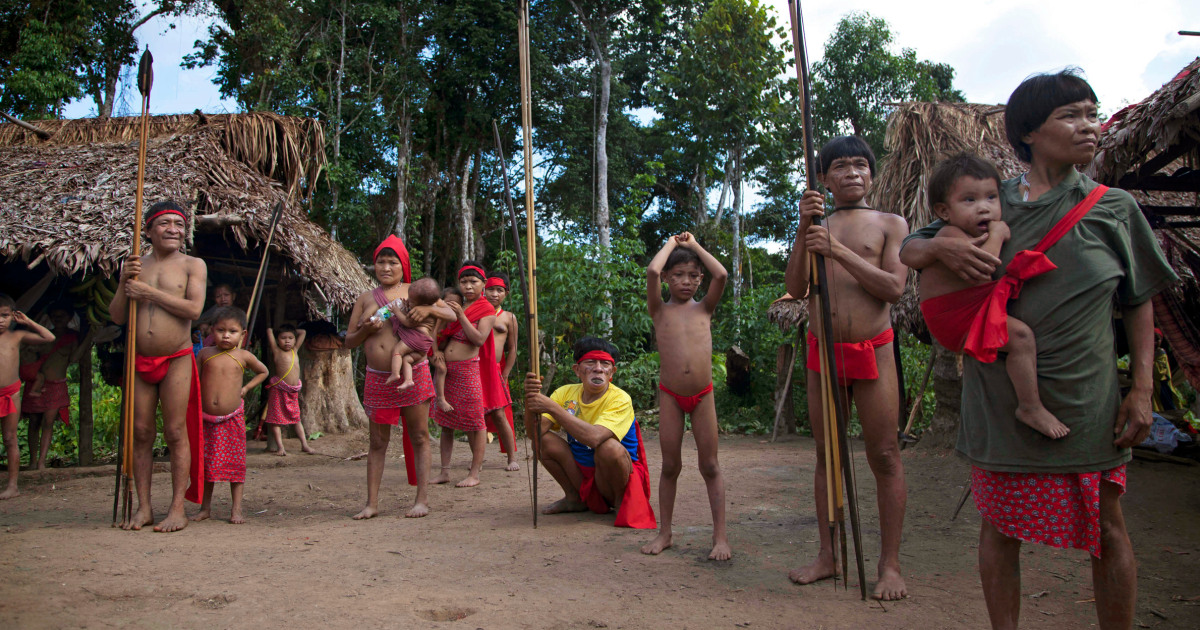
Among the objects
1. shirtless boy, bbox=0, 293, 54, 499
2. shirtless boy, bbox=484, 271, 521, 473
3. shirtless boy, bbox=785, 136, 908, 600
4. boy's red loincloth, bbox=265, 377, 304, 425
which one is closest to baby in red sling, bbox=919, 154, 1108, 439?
shirtless boy, bbox=785, 136, 908, 600

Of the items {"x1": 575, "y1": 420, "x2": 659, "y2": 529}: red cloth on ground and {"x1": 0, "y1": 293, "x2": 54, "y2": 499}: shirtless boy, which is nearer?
{"x1": 575, "y1": 420, "x2": 659, "y2": 529}: red cloth on ground

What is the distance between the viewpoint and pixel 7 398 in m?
5.03

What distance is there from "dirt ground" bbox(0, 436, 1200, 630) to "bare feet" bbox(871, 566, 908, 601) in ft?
0.12

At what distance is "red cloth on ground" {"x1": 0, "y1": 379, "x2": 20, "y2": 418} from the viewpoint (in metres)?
5.00

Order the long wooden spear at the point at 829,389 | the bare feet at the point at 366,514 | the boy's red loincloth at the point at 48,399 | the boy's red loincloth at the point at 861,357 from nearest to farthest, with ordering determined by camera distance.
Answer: the long wooden spear at the point at 829,389, the boy's red loincloth at the point at 861,357, the bare feet at the point at 366,514, the boy's red loincloth at the point at 48,399

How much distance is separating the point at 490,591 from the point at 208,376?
102 inches

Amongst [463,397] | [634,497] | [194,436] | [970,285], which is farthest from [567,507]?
[970,285]

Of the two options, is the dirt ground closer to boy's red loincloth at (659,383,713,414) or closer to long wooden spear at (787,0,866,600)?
long wooden spear at (787,0,866,600)

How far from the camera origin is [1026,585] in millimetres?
2910

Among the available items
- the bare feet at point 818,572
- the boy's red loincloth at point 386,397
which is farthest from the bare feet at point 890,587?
the boy's red loincloth at point 386,397

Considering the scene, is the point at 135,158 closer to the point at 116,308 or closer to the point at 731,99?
the point at 116,308

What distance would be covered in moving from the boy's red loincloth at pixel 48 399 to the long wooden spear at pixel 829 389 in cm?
648

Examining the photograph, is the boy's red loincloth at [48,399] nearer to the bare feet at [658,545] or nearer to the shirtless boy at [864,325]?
the bare feet at [658,545]

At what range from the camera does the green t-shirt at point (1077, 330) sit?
194 centimetres
